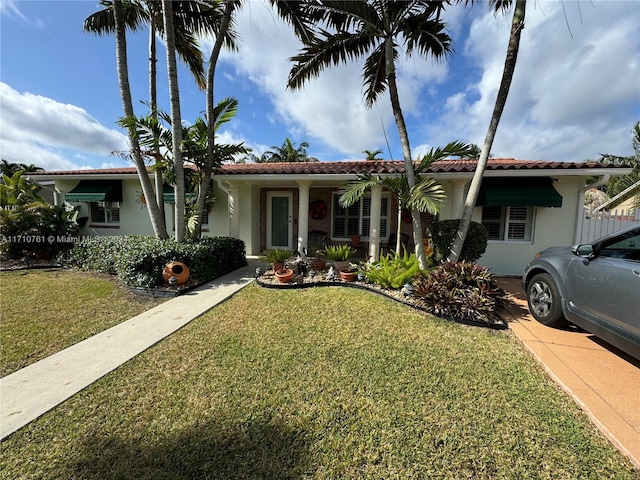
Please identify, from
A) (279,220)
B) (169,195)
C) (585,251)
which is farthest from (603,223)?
(169,195)

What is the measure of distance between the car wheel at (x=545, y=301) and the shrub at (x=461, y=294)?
46 centimetres

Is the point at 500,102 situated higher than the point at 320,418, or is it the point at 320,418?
the point at 500,102

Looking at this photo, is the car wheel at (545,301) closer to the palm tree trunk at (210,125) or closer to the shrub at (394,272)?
the shrub at (394,272)

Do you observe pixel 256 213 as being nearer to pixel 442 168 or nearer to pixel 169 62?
pixel 169 62

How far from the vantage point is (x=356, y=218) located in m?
10.5

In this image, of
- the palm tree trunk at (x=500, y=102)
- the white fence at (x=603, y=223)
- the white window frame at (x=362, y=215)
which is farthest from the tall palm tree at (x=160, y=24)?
the white fence at (x=603, y=223)

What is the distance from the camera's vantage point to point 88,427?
7.86 ft

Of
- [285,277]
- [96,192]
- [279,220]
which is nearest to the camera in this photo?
[285,277]

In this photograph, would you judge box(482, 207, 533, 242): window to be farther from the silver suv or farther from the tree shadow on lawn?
the tree shadow on lawn

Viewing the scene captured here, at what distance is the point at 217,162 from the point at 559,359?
8.44 metres

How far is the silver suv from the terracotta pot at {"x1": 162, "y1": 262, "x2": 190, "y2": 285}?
7194 mm

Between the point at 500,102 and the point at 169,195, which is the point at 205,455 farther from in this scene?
the point at 169,195

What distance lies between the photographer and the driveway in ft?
7.77

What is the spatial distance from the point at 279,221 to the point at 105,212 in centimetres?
766
